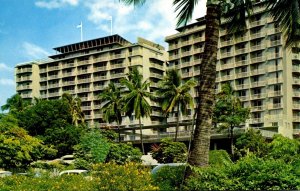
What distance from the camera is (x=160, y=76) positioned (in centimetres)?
10200

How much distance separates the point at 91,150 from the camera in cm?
5644

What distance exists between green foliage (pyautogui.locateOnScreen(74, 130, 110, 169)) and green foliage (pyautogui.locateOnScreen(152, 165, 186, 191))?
38.1 m

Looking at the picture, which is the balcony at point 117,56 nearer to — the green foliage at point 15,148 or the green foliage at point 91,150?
the green foliage at point 91,150

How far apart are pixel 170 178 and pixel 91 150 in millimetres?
41516

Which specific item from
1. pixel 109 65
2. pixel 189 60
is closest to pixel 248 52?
pixel 189 60

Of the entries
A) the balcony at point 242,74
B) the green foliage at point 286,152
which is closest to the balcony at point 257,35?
the balcony at point 242,74

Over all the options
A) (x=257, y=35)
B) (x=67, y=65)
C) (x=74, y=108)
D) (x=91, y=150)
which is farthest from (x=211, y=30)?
(x=67, y=65)

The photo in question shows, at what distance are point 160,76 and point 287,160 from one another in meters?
85.6

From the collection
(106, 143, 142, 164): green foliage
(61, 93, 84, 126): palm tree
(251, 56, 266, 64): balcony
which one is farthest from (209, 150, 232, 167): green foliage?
(61, 93, 84, 126): palm tree

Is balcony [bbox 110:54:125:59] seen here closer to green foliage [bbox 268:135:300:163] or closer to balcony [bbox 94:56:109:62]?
balcony [bbox 94:56:109:62]

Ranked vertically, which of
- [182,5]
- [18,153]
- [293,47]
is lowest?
[18,153]

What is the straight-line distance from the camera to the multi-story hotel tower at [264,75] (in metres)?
79.4

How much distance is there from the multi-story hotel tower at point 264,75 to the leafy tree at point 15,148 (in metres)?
38.5

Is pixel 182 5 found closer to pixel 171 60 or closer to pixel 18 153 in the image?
pixel 18 153
